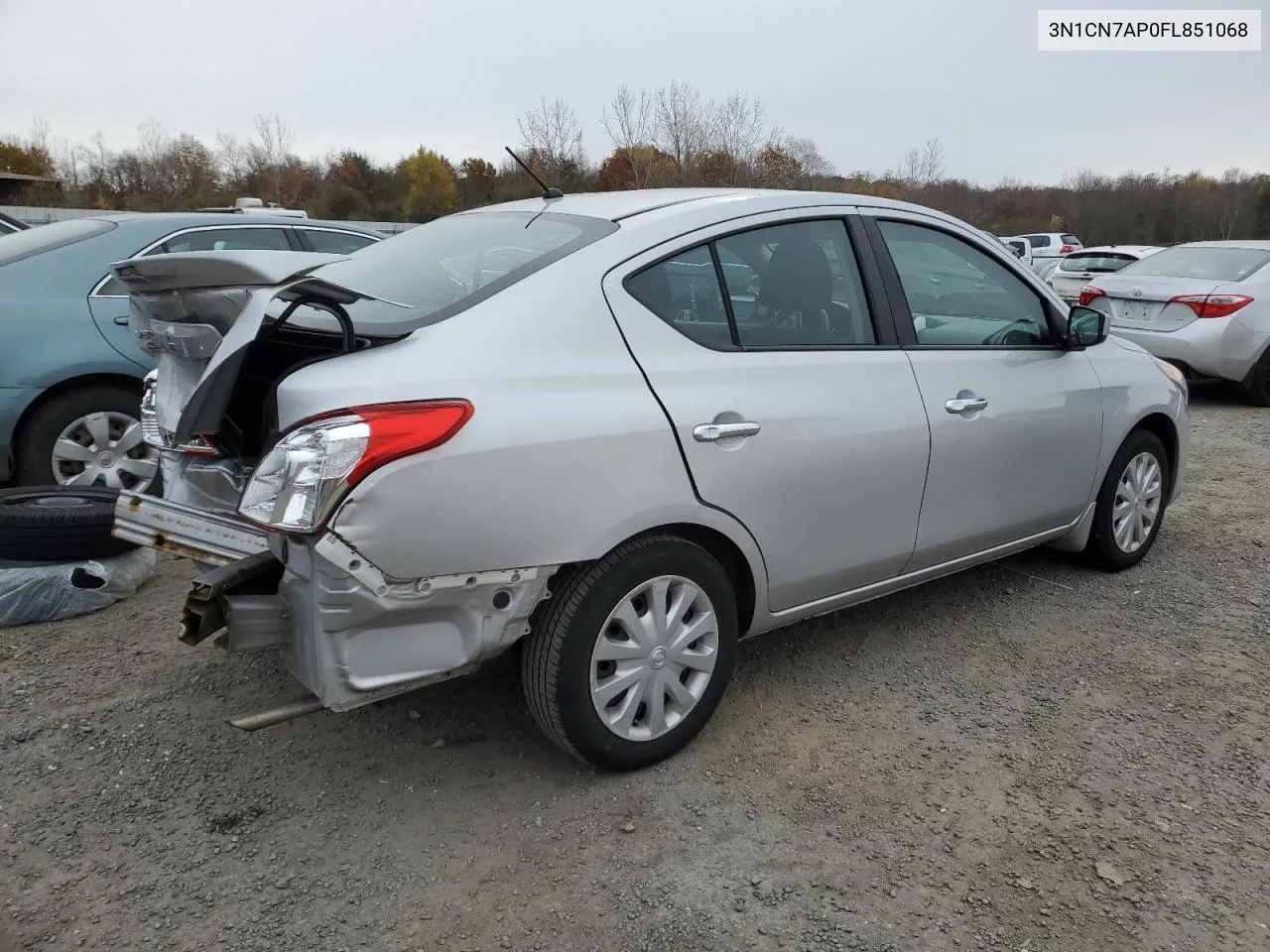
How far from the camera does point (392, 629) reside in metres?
2.35

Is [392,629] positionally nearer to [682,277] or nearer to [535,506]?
[535,506]

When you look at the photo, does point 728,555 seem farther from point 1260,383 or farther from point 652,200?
point 1260,383

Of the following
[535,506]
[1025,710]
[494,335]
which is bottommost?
[1025,710]

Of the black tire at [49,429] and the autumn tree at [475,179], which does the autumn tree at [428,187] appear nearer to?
the autumn tree at [475,179]

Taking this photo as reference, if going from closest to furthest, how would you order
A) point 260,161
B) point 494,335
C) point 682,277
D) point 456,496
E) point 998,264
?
point 456,496 < point 494,335 < point 682,277 < point 998,264 < point 260,161

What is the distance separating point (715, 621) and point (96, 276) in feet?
12.4

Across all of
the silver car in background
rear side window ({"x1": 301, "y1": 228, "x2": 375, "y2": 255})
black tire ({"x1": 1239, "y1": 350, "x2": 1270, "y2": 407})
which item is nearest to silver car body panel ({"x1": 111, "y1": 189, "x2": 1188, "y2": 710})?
the silver car in background

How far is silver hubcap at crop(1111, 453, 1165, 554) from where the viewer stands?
438 cm

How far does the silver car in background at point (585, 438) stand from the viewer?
7.58ft

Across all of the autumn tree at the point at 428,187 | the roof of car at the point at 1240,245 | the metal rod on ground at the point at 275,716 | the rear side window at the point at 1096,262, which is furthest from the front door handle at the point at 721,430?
the autumn tree at the point at 428,187

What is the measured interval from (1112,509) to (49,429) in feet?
16.2

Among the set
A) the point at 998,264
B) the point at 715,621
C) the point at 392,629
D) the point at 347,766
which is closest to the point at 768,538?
the point at 715,621

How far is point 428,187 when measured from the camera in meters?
44.4

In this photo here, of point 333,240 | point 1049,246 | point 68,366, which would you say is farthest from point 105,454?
point 1049,246
